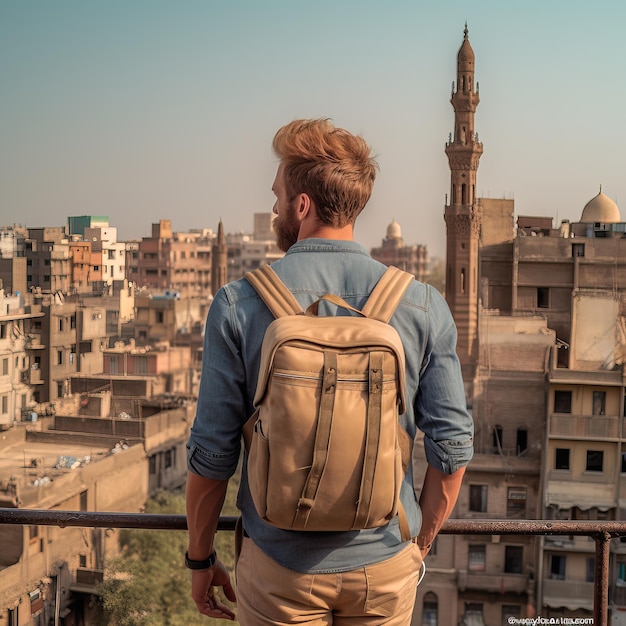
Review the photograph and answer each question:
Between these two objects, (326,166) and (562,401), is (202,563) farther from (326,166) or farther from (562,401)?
(562,401)

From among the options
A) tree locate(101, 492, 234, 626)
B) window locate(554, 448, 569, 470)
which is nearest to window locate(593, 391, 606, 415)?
window locate(554, 448, 569, 470)

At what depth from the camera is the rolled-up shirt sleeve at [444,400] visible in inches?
70.9

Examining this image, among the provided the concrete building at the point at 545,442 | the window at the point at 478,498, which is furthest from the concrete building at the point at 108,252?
the window at the point at 478,498

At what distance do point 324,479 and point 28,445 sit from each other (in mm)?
24733

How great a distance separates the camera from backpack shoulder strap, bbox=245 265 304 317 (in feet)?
5.52

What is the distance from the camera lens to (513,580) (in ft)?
63.9

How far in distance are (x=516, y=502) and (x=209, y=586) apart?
19.3 metres

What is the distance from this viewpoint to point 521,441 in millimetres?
21031

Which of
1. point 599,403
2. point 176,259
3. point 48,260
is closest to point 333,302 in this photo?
point 599,403

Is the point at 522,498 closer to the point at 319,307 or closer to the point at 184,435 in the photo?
the point at 184,435

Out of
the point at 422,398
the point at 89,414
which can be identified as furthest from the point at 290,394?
the point at 89,414

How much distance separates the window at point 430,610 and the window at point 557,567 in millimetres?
2690

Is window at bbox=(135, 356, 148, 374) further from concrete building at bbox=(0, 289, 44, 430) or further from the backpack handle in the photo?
the backpack handle

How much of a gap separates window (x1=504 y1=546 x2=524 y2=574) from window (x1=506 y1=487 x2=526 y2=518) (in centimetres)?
83
